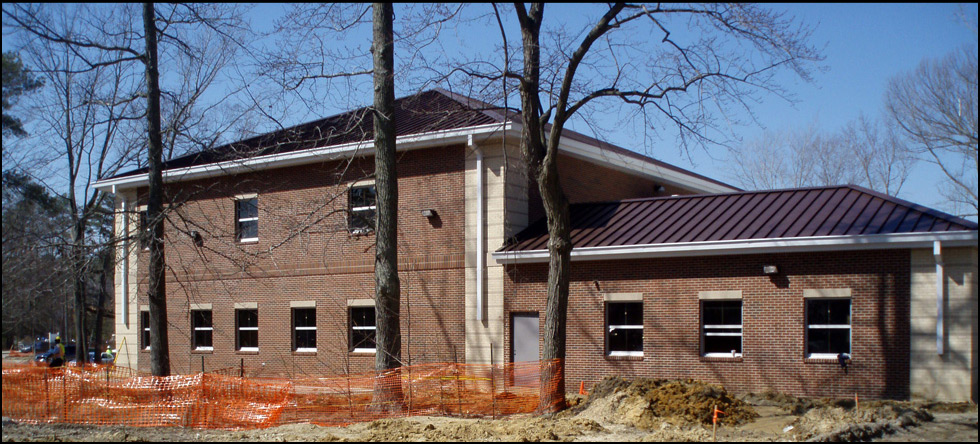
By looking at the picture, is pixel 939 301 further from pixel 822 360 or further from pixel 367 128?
pixel 367 128

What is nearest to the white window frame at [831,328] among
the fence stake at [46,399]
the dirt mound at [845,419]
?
the dirt mound at [845,419]

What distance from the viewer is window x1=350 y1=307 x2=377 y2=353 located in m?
23.1

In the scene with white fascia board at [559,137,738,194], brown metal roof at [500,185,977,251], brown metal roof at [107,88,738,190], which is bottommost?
brown metal roof at [500,185,977,251]

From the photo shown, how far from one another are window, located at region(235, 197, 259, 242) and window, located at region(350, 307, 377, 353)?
4.68 meters

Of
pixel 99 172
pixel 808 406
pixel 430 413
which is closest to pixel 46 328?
pixel 99 172

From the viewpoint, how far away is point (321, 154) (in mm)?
23203

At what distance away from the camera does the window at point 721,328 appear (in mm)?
18297

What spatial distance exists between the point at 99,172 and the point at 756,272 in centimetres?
3290

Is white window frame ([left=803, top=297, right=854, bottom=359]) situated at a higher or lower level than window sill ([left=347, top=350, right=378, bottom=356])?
higher

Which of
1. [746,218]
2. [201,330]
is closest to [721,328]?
[746,218]

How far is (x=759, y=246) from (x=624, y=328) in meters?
3.91

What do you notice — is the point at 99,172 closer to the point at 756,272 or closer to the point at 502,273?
the point at 502,273

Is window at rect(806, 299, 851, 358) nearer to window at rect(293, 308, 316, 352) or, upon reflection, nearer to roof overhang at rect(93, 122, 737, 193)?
roof overhang at rect(93, 122, 737, 193)

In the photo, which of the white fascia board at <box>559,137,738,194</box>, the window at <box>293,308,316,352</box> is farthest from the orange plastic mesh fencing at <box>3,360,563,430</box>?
the white fascia board at <box>559,137,738,194</box>
